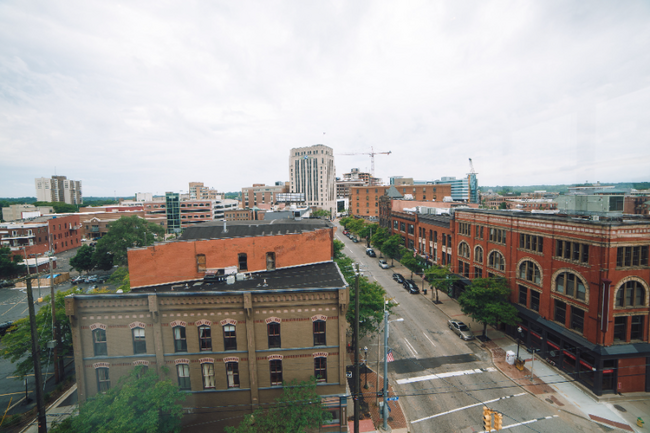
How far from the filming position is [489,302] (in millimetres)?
30688

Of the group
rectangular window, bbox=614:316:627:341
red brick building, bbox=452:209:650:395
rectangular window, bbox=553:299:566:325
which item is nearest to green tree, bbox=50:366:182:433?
red brick building, bbox=452:209:650:395

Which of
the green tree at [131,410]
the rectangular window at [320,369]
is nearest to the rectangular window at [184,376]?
the green tree at [131,410]

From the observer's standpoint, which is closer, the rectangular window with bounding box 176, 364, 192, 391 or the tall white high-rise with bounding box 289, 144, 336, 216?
the rectangular window with bounding box 176, 364, 192, 391

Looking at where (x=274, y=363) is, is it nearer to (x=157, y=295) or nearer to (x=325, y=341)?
(x=325, y=341)

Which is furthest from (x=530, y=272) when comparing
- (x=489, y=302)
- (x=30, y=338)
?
(x=30, y=338)

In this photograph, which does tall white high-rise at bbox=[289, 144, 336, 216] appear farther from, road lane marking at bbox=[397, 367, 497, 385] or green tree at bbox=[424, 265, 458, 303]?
road lane marking at bbox=[397, 367, 497, 385]

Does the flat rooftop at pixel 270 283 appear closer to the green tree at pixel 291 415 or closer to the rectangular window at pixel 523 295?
the green tree at pixel 291 415

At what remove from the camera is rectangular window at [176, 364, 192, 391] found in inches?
743

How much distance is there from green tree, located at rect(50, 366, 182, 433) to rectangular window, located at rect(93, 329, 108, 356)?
383cm

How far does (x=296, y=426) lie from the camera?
53.0 feet

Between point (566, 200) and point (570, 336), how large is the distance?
13.4 meters

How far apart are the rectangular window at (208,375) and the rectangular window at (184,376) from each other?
103cm

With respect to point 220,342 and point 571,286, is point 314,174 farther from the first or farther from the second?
point 220,342

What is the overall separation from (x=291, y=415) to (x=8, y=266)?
78.8 meters
